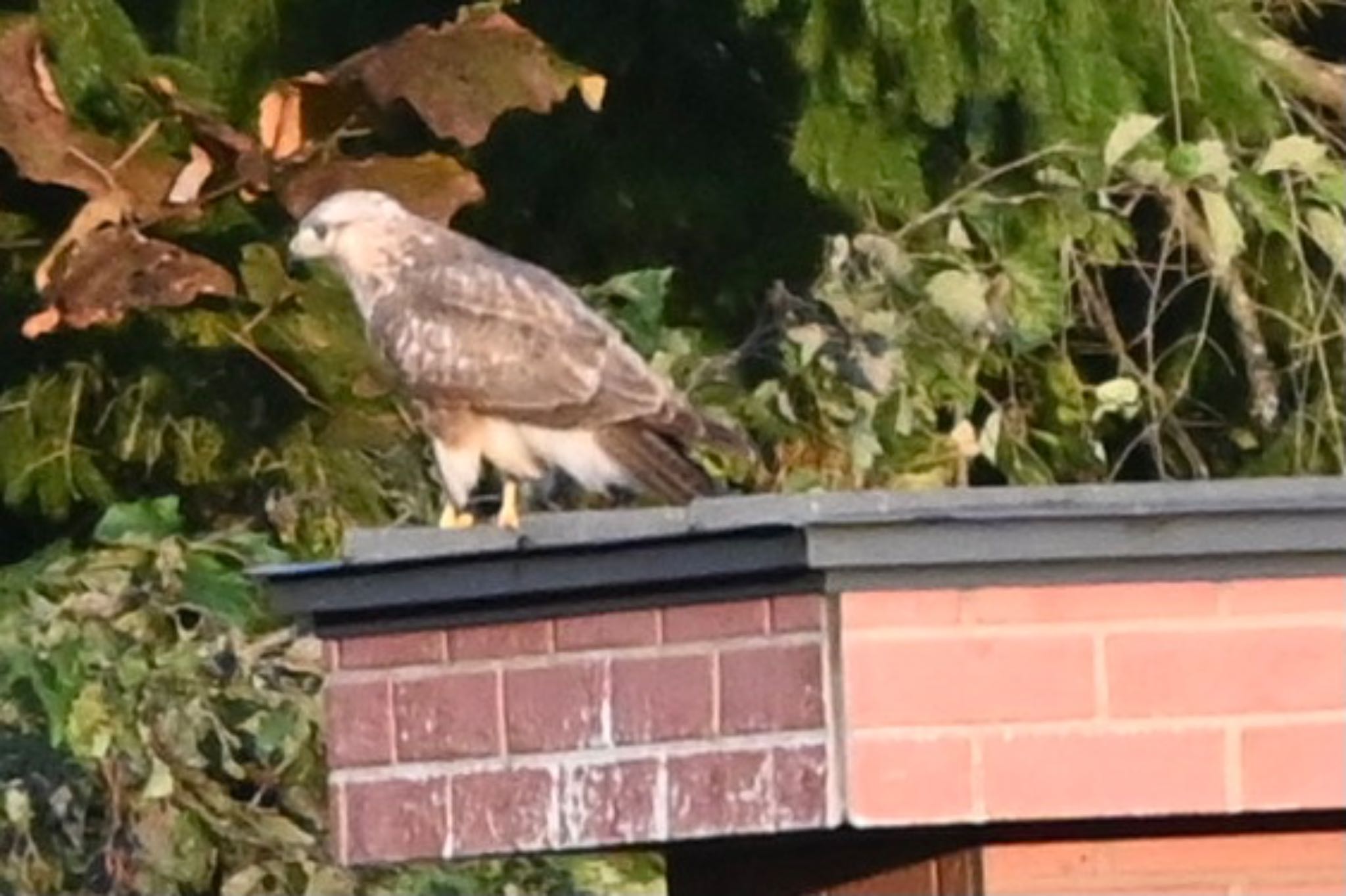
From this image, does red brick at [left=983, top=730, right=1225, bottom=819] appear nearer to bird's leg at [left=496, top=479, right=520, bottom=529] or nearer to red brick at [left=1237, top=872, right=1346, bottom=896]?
red brick at [left=1237, top=872, right=1346, bottom=896]

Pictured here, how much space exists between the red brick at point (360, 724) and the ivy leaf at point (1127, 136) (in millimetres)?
3527

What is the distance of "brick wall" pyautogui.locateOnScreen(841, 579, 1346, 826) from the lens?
348 cm

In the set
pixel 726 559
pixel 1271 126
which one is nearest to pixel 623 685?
pixel 726 559

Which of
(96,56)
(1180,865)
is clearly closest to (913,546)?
(1180,865)

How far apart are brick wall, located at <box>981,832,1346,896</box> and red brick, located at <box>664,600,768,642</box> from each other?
30 cm

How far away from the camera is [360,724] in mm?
3979

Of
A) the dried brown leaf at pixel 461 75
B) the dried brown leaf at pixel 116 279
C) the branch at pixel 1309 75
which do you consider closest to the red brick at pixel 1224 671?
the dried brown leaf at pixel 461 75

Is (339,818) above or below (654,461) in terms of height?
below

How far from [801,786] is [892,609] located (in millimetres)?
178

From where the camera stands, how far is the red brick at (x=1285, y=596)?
3539 mm

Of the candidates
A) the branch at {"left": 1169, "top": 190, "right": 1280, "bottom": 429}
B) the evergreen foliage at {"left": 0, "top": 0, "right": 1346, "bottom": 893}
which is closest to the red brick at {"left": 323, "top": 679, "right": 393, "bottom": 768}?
the evergreen foliage at {"left": 0, "top": 0, "right": 1346, "bottom": 893}

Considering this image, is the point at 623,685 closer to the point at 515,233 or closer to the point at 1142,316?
the point at 515,233

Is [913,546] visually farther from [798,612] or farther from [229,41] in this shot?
[229,41]

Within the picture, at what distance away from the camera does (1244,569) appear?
11.6ft
